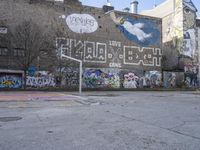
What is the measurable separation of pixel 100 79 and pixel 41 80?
31.0 feet

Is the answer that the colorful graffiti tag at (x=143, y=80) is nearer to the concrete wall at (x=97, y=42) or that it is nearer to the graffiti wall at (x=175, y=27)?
the concrete wall at (x=97, y=42)

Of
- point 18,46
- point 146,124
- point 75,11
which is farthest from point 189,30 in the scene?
point 146,124

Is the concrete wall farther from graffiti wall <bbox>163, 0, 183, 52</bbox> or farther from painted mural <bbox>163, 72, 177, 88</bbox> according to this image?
graffiti wall <bbox>163, 0, 183, 52</bbox>

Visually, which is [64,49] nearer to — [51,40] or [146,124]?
[51,40]

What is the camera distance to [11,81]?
42.4m

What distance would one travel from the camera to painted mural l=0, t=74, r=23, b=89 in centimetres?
4184

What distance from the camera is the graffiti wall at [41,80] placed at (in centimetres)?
4378

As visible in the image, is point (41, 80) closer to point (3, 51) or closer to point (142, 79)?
point (3, 51)

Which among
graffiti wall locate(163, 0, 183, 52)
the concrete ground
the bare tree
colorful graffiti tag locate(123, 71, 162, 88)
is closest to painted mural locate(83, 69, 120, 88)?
colorful graffiti tag locate(123, 71, 162, 88)

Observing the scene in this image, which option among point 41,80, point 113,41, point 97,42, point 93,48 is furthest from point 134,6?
A: point 41,80

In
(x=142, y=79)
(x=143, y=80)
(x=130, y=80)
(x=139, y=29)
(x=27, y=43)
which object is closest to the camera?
(x=27, y=43)

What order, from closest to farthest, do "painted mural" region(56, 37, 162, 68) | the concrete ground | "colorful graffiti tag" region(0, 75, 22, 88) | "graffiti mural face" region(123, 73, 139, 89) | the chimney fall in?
the concrete ground → "colorful graffiti tag" region(0, 75, 22, 88) → "painted mural" region(56, 37, 162, 68) → "graffiti mural face" region(123, 73, 139, 89) → the chimney

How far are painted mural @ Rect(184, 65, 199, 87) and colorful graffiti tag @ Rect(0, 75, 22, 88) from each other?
29.8 meters

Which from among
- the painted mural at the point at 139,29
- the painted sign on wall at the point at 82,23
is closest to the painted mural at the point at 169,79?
the painted mural at the point at 139,29
